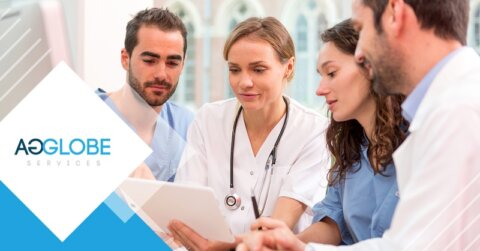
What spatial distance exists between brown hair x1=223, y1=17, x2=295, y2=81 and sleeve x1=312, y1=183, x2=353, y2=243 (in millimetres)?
422

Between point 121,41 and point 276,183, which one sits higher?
point 121,41

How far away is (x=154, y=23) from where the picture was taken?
2.15 metres

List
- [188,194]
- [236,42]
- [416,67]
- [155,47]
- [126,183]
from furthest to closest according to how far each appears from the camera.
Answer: [155,47] → [236,42] → [126,183] → [188,194] → [416,67]

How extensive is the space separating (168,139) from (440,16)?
1.23m

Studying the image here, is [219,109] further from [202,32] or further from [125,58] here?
[202,32]

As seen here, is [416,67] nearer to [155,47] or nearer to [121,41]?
[155,47]

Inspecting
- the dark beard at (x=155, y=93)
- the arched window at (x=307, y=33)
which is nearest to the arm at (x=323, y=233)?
the dark beard at (x=155, y=93)

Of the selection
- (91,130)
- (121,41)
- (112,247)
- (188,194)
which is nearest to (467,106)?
(188,194)

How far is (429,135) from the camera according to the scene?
37.9 inches

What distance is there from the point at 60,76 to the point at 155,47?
14.5 inches

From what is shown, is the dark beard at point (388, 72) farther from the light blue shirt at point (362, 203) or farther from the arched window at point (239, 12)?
the arched window at point (239, 12)

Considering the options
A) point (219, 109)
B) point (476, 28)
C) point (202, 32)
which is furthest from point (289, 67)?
point (202, 32)

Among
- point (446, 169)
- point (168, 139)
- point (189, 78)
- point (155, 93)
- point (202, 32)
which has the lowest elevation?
point (446, 169)

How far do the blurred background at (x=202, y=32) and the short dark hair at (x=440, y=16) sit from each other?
3.31 feet
